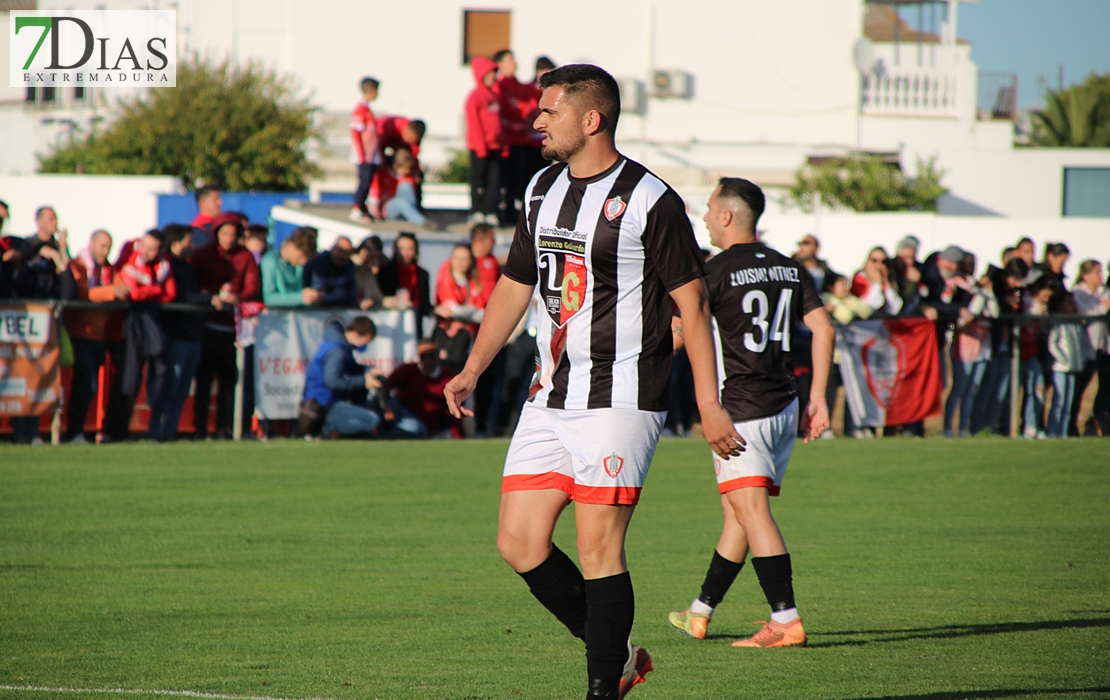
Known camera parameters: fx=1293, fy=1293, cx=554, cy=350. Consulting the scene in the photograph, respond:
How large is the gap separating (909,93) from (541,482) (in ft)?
140

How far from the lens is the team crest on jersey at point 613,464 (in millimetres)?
4465

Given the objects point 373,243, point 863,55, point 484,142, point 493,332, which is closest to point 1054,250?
point 484,142

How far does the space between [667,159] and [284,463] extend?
101 ft

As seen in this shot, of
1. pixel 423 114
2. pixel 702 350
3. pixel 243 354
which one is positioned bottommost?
pixel 243 354

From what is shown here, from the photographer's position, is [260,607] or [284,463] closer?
[260,607]

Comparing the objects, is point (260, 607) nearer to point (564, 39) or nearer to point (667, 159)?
point (667, 159)

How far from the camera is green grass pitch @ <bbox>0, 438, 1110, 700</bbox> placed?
5.33 metres

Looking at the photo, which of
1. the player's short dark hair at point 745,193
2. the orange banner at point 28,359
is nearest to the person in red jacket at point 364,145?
the orange banner at point 28,359

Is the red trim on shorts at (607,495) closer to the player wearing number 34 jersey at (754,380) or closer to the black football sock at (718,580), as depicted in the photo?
the player wearing number 34 jersey at (754,380)

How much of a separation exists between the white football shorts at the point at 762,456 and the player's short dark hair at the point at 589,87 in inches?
85.4

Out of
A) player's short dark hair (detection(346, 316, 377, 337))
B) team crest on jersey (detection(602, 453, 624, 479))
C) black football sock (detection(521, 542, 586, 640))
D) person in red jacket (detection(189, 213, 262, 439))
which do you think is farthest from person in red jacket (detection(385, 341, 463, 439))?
team crest on jersey (detection(602, 453, 624, 479))

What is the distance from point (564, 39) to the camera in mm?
45750

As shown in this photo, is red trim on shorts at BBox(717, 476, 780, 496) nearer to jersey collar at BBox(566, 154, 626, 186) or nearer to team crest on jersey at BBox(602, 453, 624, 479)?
team crest on jersey at BBox(602, 453, 624, 479)

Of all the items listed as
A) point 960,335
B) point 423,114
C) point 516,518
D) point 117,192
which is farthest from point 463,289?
point 423,114
